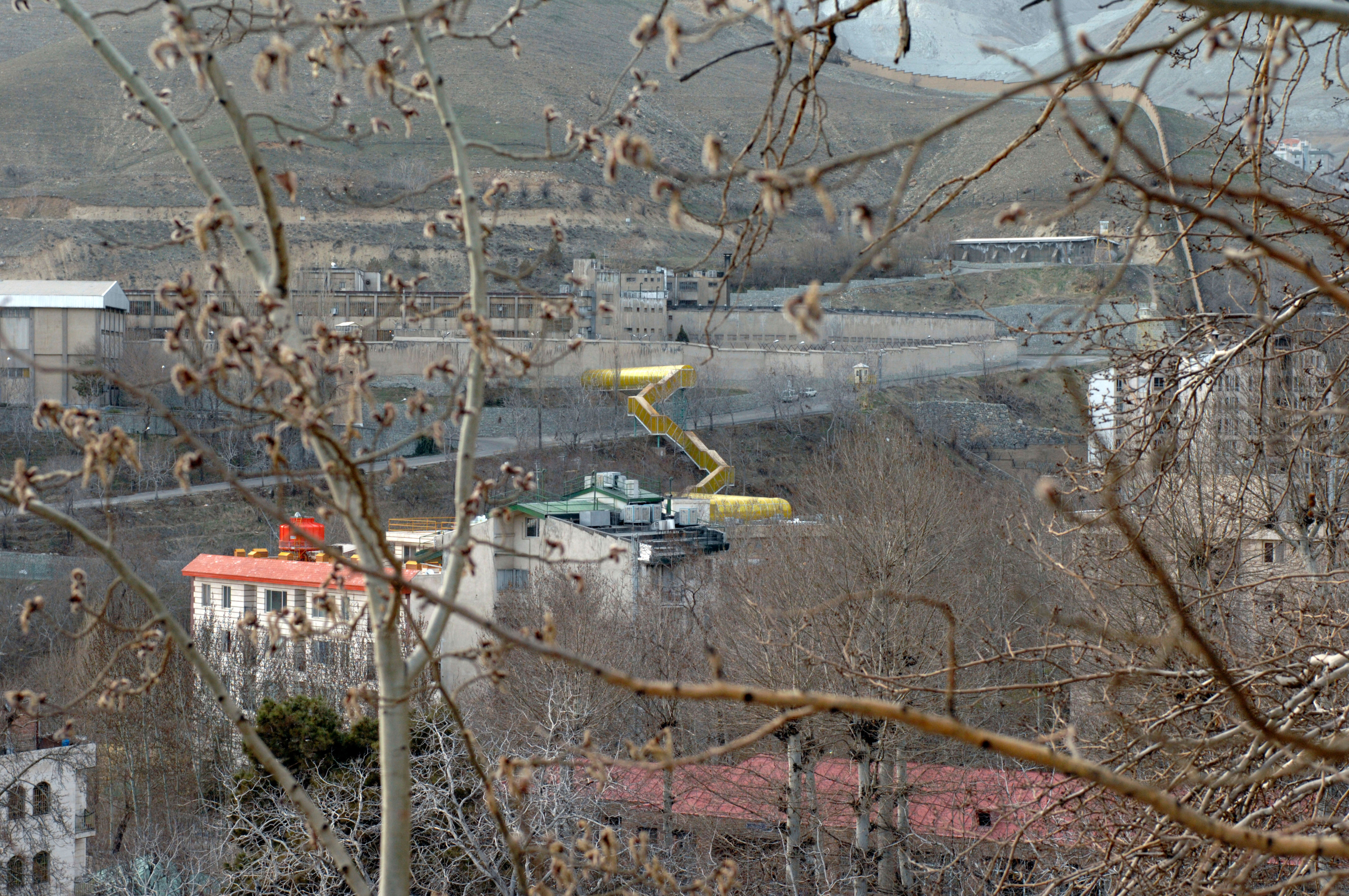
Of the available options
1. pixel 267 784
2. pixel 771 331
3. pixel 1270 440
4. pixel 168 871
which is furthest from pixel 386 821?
pixel 771 331

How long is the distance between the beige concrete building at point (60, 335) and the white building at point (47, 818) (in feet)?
83.2

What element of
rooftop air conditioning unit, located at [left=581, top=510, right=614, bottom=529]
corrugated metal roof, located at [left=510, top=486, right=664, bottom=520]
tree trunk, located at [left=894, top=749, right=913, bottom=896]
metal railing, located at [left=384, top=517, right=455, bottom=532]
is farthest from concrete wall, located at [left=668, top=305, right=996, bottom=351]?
tree trunk, located at [left=894, top=749, right=913, bottom=896]

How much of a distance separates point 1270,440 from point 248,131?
12.0 feet

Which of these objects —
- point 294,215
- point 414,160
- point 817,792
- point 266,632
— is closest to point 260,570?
point 266,632

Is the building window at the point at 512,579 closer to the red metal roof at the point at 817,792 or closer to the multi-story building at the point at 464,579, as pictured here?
the multi-story building at the point at 464,579

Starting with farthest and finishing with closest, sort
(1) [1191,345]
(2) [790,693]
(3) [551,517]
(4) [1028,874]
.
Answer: (3) [551,517] < (4) [1028,874] < (1) [1191,345] < (2) [790,693]

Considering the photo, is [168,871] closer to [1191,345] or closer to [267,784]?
[267,784]

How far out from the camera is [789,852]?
1241cm

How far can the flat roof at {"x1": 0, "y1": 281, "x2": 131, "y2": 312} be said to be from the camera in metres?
44.5

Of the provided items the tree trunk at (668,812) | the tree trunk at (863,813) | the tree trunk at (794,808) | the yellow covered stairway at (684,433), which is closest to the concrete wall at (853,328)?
the yellow covered stairway at (684,433)

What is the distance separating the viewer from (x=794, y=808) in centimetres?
1231

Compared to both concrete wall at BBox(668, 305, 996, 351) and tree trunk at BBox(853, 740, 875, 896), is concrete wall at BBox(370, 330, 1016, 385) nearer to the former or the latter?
concrete wall at BBox(668, 305, 996, 351)

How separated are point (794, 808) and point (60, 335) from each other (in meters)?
40.4

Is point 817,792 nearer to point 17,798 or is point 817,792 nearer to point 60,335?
point 17,798
